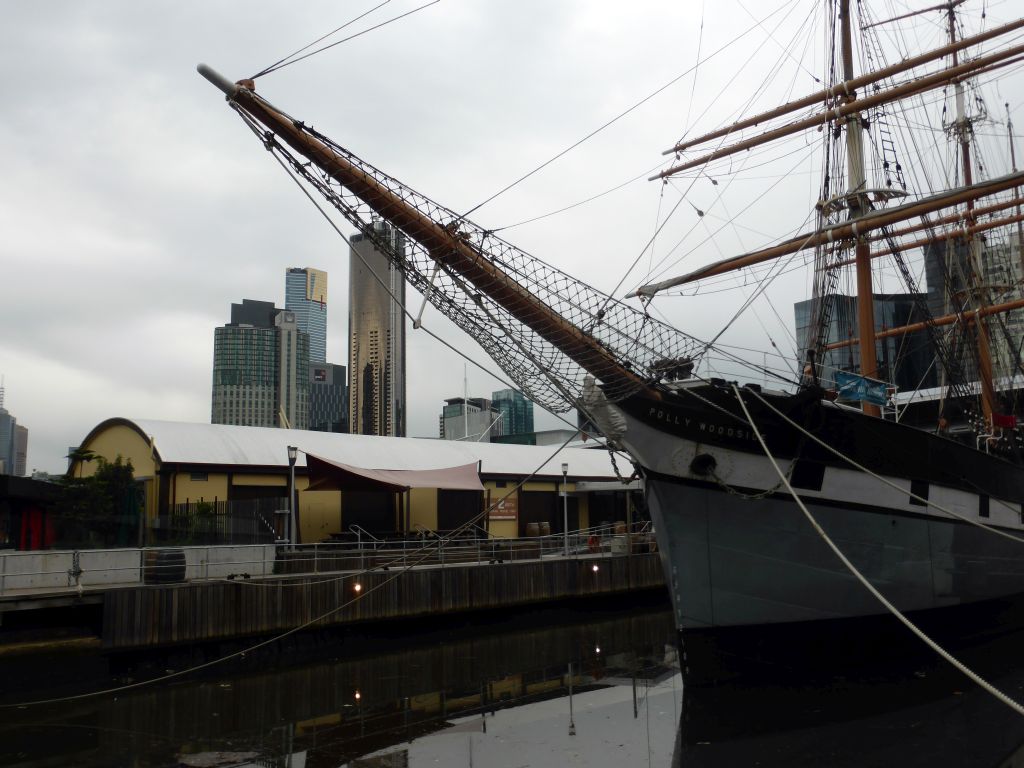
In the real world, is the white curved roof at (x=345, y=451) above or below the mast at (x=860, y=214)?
below

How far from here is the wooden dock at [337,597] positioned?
13.7 meters

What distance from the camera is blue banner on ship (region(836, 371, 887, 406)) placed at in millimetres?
13703

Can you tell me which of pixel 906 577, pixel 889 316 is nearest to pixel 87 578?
pixel 906 577

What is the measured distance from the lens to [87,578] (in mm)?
14820

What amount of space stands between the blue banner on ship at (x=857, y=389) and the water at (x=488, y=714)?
429 cm

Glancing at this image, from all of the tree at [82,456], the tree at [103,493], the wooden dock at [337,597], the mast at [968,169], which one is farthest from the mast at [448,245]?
the tree at [82,456]

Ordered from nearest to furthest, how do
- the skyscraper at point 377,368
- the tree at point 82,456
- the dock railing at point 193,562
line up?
the dock railing at point 193,562
the tree at point 82,456
the skyscraper at point 377,368

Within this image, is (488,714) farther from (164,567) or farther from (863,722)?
(164,567)

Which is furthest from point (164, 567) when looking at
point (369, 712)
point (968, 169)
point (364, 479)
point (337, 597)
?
point (968, 169)

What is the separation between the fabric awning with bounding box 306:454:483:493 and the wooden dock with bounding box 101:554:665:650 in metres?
3.59

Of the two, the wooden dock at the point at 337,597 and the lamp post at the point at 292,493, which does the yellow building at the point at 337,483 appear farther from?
the wooden dock at the point at 337,597

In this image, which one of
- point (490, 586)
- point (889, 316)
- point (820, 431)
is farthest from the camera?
point (889, 316)

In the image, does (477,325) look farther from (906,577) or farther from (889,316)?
(889,316)

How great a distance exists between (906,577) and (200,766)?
34.9 feet
